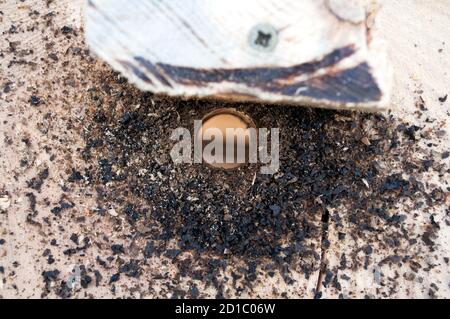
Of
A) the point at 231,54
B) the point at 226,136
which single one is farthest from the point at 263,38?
the point at 226,136

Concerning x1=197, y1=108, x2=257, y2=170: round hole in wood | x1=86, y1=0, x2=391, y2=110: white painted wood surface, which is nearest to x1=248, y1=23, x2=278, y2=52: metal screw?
x1=86, y1=0, x2=391, y2=110: white painted wood surface

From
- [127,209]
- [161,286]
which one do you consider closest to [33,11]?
[127,209]

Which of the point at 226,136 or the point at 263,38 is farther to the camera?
the point at 226,136

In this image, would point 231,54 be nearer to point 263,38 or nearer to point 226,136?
point 263,38

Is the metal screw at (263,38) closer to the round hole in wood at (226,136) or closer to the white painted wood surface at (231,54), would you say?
the white painted wood surface at (231,54)

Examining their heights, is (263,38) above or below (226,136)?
above

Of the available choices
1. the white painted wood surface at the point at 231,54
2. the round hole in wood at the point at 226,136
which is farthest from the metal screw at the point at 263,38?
the round hole in wood at the point at 226,136

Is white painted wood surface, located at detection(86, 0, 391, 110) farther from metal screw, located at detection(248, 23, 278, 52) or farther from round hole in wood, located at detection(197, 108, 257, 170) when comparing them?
round hole in wood, located at detection(197, 108, 257, 170)
